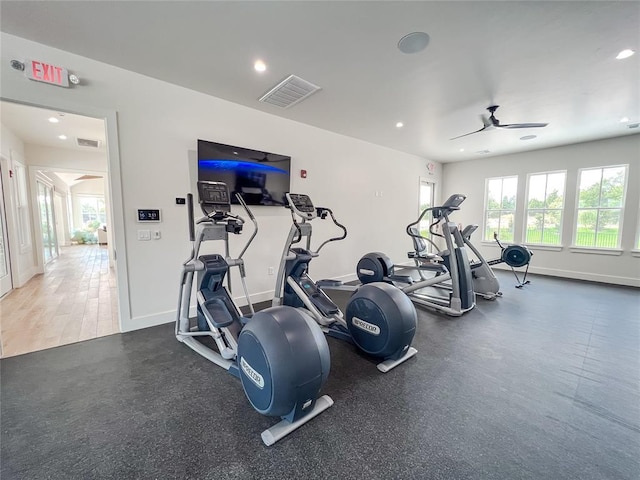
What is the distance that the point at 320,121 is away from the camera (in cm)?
434

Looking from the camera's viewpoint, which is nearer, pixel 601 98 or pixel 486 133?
pixel 601 98

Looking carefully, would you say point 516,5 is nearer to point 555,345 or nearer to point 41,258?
point 555,345

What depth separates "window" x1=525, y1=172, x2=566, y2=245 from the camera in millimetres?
5992

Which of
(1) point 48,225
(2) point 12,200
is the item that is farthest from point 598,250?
(1) point 48,225

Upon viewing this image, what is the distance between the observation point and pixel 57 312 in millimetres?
3549

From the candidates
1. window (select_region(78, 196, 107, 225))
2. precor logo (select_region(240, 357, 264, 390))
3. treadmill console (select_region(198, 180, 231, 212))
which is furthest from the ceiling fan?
window (select_region(78, 196, 107, 225))

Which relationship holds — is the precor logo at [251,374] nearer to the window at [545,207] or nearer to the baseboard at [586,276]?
the baseboard at [586,276]

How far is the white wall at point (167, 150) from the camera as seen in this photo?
264 cm

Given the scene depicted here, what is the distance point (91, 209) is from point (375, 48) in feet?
51.5

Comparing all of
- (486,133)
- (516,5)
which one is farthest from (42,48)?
(486,133)

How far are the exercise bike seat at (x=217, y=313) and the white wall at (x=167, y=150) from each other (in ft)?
3.49

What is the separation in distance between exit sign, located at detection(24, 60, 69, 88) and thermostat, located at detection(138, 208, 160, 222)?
1319 mm

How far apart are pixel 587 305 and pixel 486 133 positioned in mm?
3206

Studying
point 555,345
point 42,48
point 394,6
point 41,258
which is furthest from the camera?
point 41,258
